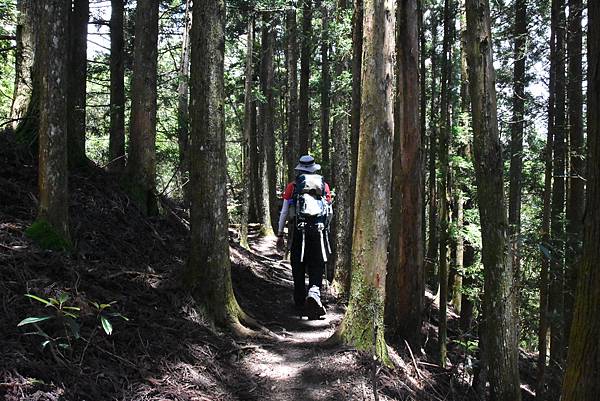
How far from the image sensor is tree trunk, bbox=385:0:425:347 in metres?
7.06

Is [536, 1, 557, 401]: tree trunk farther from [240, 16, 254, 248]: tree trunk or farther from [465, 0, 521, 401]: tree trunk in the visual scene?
[240, 16, 254, 248]: tree trunk

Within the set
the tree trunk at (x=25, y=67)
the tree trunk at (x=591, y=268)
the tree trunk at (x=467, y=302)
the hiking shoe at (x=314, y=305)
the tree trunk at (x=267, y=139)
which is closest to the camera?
the tree trunk at (x=591, y=268)

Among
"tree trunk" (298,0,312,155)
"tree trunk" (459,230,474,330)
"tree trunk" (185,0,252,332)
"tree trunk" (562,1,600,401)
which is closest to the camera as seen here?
"tree trunk" (562,1,600,401)

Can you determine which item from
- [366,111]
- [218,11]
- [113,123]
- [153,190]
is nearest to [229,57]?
[113,123]

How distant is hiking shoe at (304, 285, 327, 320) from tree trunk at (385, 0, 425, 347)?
1.08 metres

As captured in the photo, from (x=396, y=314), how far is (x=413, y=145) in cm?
260

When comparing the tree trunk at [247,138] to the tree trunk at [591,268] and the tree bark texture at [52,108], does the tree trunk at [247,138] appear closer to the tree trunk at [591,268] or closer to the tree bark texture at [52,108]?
the tree bark texture at [52,108]

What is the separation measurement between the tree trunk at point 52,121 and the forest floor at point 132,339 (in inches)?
14.7

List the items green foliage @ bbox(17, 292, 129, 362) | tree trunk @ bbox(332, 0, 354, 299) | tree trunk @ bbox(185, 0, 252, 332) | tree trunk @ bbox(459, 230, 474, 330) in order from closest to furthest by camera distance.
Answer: green foliage @ bbox(17, 292, 129, 362), tree trunk @ bbox(185, 0, 252, 332), tree trunk @ bbox(332, 0, 354, 299), tree trunk @ bbox(459, 230, 474, 330)

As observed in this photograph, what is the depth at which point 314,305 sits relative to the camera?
7.49 metres

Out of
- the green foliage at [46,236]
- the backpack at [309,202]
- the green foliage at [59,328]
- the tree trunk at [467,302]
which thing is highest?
the backpack at [309,202]

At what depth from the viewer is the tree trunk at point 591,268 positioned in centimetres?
252

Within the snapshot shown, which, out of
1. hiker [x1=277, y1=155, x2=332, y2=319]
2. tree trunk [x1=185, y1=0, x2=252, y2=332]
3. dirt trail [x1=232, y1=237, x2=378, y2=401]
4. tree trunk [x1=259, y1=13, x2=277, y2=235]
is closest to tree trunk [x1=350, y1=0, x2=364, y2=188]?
hiker [x1=277, y1=155, x2=332, y2=319]

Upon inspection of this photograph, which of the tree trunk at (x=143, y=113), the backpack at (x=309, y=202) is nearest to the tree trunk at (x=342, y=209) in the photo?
the backpack at (x=309, y=202)
